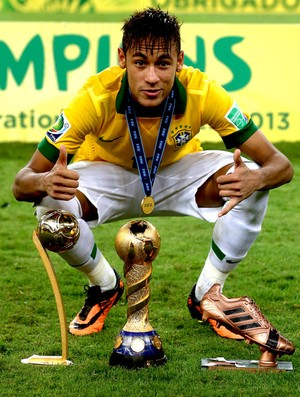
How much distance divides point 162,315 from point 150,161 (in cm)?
67

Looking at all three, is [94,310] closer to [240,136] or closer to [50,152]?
[50,152]

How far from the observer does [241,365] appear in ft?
A: 11.0

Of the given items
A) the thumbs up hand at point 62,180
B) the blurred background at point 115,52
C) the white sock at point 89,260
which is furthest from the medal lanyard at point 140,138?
the blurred background at point 115,52

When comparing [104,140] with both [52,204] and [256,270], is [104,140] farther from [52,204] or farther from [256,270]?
[256,270]

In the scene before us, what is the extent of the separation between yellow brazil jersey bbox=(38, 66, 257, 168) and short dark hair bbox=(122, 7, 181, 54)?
0.62 ft

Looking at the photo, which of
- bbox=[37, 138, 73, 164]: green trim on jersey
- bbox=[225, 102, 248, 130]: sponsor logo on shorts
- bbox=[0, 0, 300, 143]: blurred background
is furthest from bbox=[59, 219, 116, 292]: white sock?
bbox=[0, 0, 300, 143]: blurred background

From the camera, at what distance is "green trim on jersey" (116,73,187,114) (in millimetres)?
3670

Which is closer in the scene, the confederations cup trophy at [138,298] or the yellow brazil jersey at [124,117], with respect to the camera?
the confederations cup trophy at [138,298]

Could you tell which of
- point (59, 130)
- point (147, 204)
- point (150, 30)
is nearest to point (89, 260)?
point (147, 204)

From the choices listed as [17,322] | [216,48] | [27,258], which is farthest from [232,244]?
[216,48]

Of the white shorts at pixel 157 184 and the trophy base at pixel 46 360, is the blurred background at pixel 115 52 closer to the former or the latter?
the white shorts at pixel 157 184

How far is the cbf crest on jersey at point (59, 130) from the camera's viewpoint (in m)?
3.61

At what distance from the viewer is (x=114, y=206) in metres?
4.11

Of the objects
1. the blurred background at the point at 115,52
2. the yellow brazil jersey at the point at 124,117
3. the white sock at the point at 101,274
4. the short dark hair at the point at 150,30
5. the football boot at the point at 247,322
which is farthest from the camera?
the blurred background at the point at 115,52
